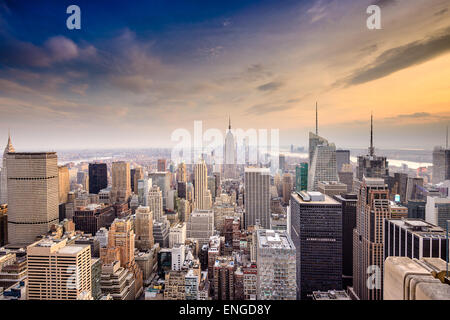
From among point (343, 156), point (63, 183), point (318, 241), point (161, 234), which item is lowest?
point (161, 234)

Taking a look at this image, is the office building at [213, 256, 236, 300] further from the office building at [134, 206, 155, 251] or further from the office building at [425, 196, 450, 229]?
the office building at [134, 206, 155, 251]

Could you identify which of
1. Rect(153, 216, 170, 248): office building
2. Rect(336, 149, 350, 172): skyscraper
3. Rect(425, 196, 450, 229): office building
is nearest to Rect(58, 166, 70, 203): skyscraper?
Rect(153, 216, 170, 248): office building

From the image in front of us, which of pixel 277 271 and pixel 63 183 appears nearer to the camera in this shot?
pixel 277 271

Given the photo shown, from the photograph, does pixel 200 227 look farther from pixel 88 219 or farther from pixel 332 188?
pixel 332 188

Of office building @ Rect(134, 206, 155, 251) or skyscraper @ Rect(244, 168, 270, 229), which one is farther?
skyscraper @ Rect(244, 168, 270, 229)

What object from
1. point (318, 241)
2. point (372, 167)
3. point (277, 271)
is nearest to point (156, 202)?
point (318, 241)

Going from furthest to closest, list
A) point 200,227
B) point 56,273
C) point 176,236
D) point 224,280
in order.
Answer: point 200,227 < point 176,236 < point 224,280 < point 56,273
